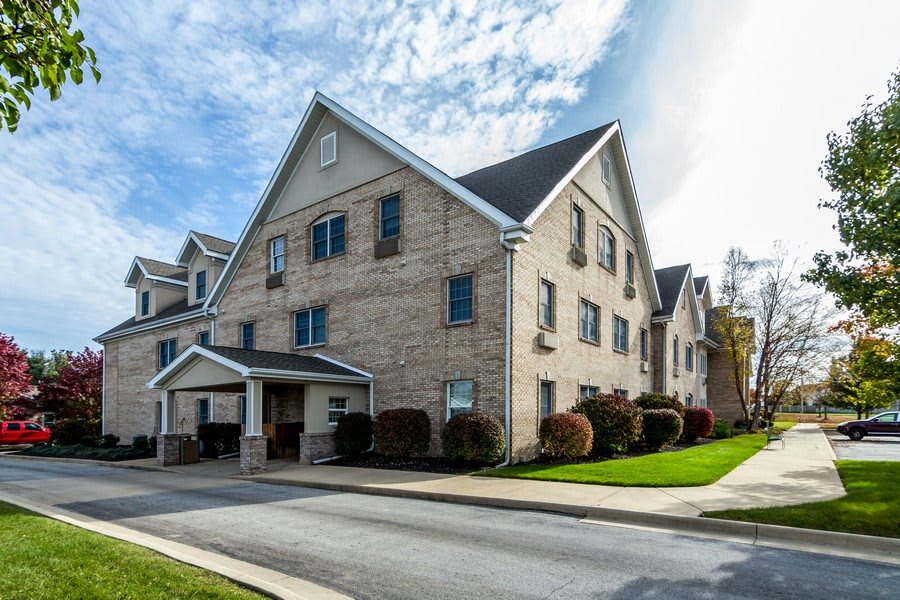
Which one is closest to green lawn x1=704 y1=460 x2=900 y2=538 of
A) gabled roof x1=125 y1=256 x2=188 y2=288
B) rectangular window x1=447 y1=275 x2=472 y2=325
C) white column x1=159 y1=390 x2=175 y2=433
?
rectangular window x1=447 y1=275 x2=472 y2=325

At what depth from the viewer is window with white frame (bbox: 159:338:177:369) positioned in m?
28.5

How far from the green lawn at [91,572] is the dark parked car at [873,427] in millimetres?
35118

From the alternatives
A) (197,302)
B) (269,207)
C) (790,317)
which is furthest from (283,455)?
(790,317)

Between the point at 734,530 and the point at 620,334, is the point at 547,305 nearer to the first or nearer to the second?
the point at 620,334

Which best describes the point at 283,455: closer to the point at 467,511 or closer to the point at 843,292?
the point at 467,511

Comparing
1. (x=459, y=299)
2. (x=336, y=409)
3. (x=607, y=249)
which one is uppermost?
(x=607, y=249)

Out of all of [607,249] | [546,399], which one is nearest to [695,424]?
[607,249]

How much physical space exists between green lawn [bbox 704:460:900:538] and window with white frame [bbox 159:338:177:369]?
26391 mm

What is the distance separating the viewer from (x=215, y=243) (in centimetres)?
2919

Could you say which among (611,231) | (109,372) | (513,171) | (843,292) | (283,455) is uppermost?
(513,171)

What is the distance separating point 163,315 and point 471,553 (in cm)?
2746

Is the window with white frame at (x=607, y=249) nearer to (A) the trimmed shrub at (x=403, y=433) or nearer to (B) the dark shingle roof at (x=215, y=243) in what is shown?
(A) the trimmed shrub at (x=403, y=433)

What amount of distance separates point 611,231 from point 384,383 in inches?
464

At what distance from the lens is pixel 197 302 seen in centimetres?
2834
